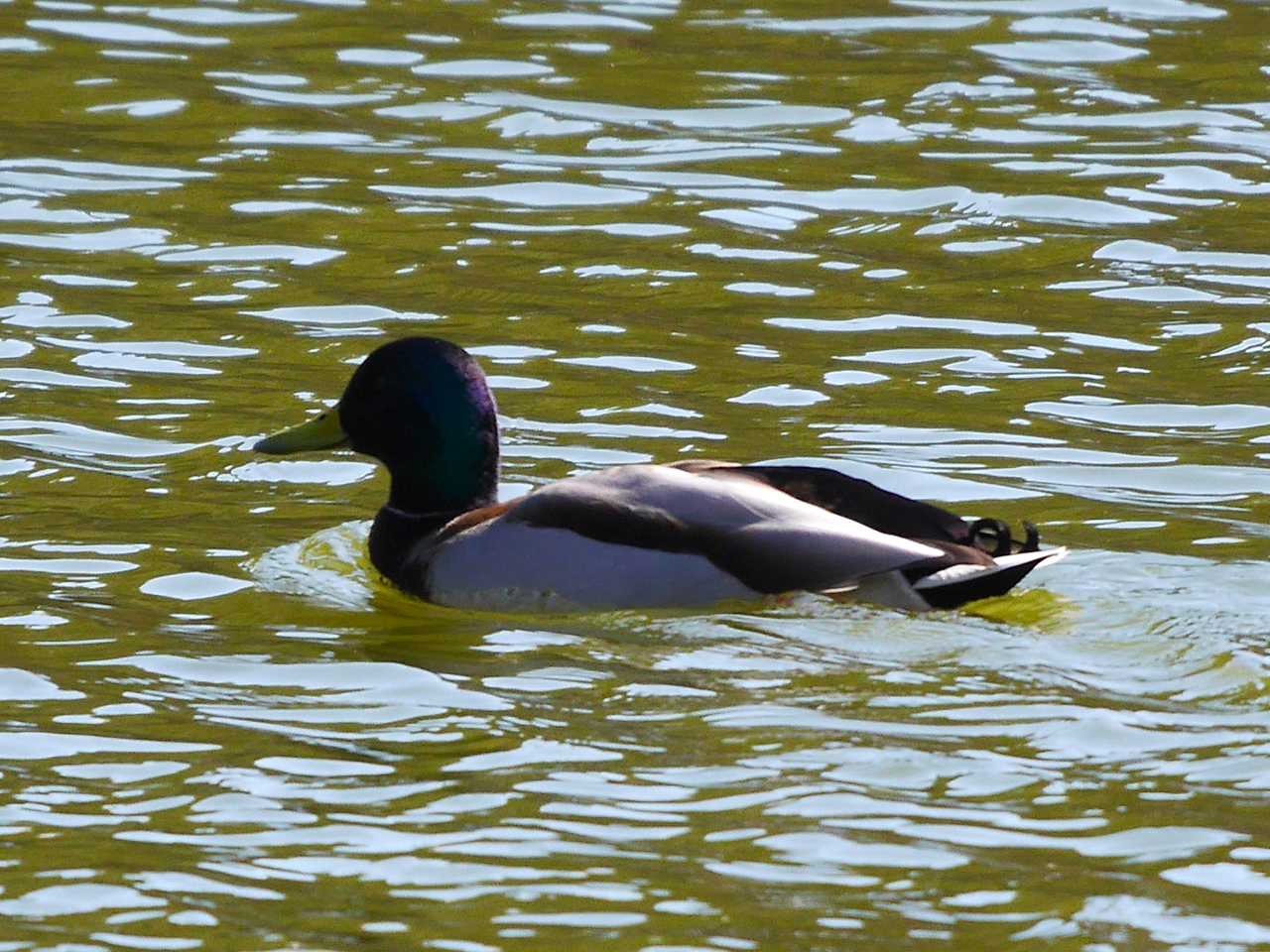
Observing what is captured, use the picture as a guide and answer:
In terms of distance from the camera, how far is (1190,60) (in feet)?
51.9

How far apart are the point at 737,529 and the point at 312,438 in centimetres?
182

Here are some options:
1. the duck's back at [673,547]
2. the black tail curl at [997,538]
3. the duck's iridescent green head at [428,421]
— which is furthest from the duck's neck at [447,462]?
the black tail curl at [997,538]

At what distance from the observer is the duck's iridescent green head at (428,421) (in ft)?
29.7

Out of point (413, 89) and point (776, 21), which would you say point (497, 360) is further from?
point (776, 21)

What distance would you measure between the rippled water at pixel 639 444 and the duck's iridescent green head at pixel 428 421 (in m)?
0.42

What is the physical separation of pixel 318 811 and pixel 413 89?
9.60 meters

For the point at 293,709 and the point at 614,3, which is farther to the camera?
the point at 614,3

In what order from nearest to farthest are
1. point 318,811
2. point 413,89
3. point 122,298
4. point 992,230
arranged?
1. point 318,811
2. point 122,298
3. point 992,230
4. point 413,89

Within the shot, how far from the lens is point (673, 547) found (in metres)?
8.23

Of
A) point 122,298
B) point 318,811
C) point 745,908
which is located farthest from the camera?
point 122,298

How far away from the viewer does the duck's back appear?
8156 millimetres

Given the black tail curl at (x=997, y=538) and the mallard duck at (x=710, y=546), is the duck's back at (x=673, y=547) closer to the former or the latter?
the mallard duck at (x=710, y=546)

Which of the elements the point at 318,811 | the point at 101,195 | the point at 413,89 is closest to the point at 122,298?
the point at 101,195

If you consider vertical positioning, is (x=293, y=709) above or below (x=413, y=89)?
below
